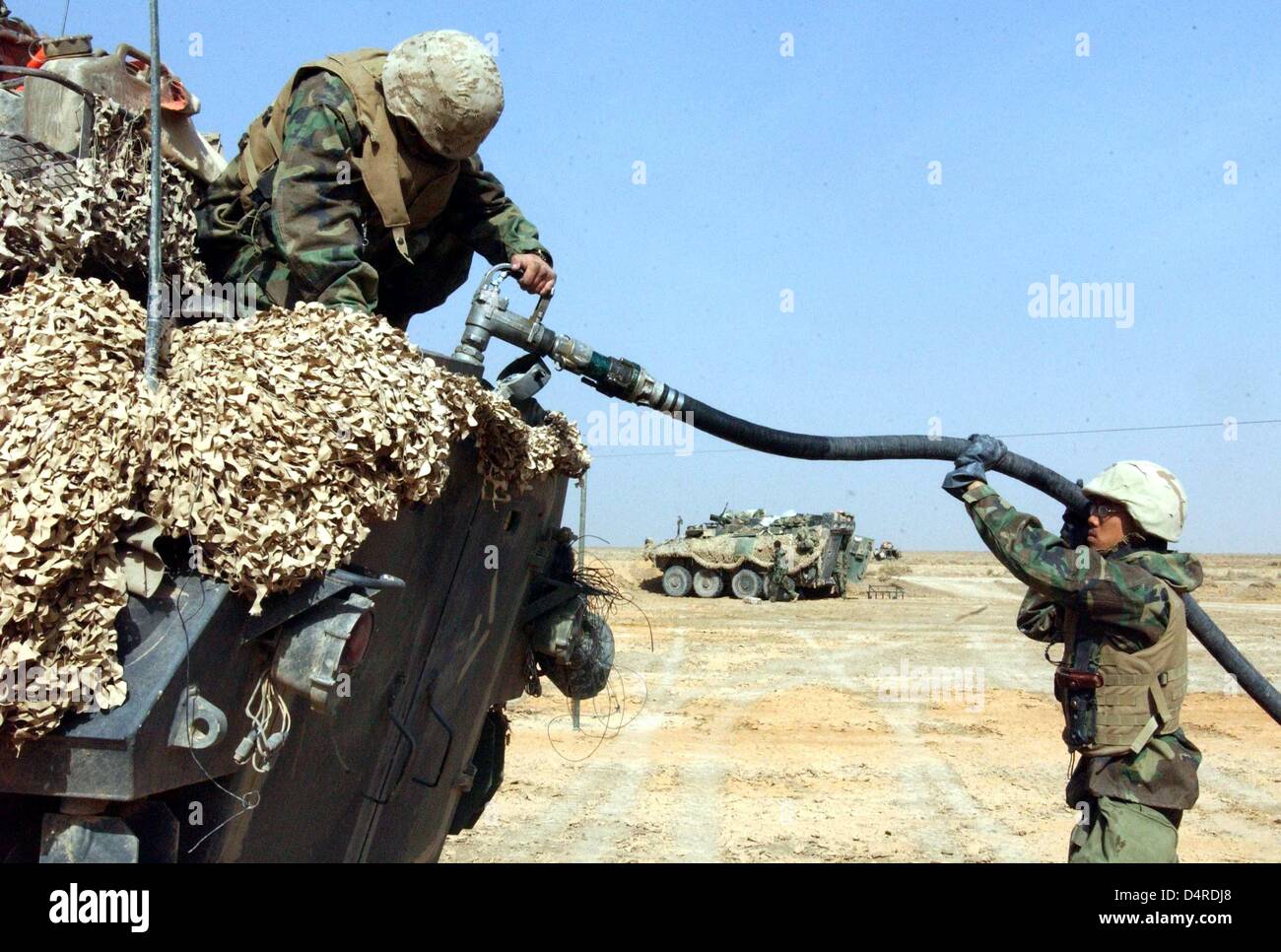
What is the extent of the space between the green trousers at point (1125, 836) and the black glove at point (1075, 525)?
40.0 inches

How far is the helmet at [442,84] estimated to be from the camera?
3.31m

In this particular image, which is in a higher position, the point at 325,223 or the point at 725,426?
the point at 325,223

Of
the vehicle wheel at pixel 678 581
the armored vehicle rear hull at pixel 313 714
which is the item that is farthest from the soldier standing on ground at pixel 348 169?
the vehicle wheel at pixel 678 581

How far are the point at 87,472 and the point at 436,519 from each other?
1.05 m

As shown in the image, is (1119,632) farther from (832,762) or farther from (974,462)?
(832,762)

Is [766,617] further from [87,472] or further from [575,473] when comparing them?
[87,472]

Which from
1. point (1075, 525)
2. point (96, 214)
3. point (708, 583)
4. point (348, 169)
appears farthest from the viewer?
point (708, 583)

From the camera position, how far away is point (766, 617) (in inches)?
922

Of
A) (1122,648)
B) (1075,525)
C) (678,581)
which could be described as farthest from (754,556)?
(1122,648)

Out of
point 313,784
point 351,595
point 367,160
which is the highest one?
point 367,160

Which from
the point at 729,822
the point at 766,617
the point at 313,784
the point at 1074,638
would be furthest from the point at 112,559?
the point at 766,617

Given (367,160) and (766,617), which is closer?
(367,160)

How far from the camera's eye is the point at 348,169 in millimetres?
3346

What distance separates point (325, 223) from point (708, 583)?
2680 centimetres
